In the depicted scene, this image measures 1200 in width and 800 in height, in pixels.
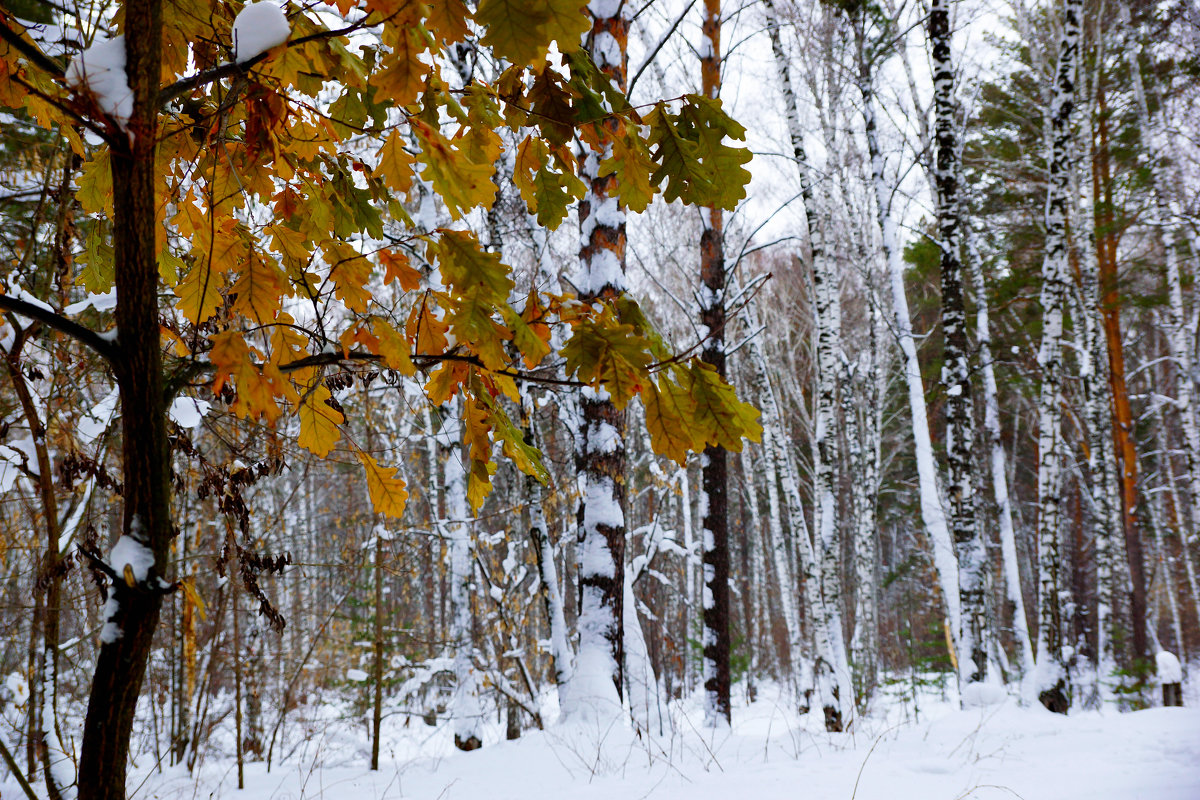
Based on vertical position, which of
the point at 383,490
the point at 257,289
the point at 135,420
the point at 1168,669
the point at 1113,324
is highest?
A: the point at 1113,324

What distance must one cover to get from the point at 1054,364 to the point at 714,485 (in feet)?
12.6

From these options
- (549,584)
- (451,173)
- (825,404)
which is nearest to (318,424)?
(451,173)

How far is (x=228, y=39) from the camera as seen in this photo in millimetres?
1443

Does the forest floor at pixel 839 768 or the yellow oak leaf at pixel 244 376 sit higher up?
the yellow oak leaf at pixel 244 376

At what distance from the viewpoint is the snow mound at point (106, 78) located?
0.96 m

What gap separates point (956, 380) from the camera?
21.1ft

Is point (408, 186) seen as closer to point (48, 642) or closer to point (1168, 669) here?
point (48, 642)

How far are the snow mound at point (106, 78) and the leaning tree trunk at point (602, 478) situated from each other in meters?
2.85

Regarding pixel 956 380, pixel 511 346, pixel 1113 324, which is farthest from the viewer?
pixel 1113 324

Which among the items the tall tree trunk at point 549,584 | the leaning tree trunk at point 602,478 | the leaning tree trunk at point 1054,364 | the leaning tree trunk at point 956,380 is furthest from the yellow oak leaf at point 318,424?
the leaning tree trunk at point 1054,364

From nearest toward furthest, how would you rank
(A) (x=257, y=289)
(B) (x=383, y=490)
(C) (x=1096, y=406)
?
(A) (x=257, y=289)
(B) (x=383, y=490)
(C) (x=1096, y=406)

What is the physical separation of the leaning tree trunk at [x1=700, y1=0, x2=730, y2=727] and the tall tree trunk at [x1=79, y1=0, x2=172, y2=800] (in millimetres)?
4818

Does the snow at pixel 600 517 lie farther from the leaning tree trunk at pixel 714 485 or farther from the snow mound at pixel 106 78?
the snow mound at pixel 106 78

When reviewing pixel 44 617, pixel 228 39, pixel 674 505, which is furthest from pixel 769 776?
pixel 674 505
